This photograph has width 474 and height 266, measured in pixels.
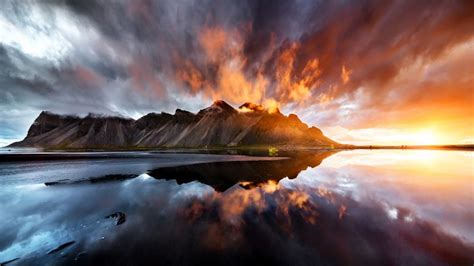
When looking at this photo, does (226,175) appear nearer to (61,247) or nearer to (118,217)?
(118,217)

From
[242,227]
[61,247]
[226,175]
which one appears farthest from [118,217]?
[226,175]

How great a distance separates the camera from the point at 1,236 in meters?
8.91

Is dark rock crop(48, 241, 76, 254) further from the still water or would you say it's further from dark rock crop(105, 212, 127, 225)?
dark rock crop(105, 212, 127, 225)

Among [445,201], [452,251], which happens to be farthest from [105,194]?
[445,201]

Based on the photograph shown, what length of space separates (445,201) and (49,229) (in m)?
24.4

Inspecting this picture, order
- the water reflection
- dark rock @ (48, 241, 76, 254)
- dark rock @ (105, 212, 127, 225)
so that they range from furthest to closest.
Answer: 1. the water reflection
2. dark rock @ (105, 212, 127, 225)
3. dark rock @ (48, 241, 76, 254)

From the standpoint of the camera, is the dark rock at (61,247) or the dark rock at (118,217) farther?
the dark rock at (118,217)

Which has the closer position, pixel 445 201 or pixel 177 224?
pixel 177 224

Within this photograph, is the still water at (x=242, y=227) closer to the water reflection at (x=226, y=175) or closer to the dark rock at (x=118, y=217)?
the dark rock at (x=118, y=217)

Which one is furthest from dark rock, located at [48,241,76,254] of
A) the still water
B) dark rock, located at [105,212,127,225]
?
dark rock, located at [105,212,127,225]

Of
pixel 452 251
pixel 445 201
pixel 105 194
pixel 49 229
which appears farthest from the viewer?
pixel 105 194

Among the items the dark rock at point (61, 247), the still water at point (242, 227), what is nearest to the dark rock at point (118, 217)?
the still water at point (242, 227)

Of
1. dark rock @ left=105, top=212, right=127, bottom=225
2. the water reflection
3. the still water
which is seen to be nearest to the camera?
the still water

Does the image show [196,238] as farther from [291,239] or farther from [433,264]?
[433,264]
